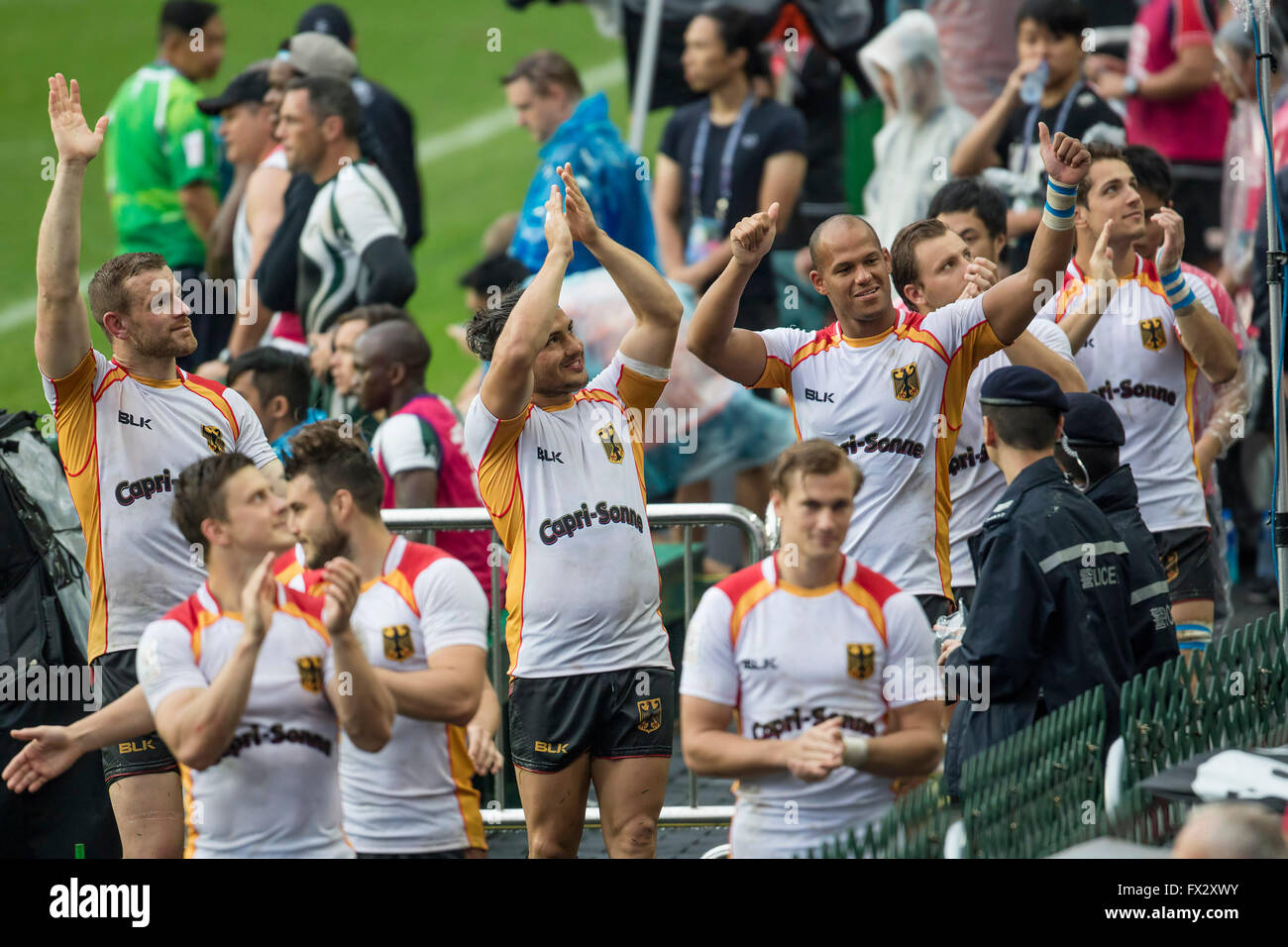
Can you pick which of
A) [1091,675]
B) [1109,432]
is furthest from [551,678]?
[1109,432]

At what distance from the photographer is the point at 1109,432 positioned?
20.7 ft

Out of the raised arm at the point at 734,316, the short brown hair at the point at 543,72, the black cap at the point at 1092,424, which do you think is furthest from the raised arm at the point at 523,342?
the short brown hair at the point at 543,72

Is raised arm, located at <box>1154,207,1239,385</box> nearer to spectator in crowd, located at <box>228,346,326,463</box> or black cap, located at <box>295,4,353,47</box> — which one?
spectator in crowd, located at <box>228,346,326,463</box>

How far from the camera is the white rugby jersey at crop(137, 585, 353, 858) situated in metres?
4.55

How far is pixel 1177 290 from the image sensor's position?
23.3 feet

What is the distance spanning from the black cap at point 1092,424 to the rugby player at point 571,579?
1.51 meters

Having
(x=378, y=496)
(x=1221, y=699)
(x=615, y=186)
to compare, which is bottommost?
(x=1221, y=699)

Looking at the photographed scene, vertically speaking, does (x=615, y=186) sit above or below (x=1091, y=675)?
above

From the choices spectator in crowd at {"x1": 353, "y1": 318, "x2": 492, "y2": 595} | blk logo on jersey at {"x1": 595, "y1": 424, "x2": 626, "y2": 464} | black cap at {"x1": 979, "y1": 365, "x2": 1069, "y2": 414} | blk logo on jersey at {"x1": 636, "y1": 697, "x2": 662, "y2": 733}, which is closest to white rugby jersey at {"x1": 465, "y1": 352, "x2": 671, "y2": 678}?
blk logo on jersey at {"x1": 595, "y1": 424, "x2": 626, "y2": 464}

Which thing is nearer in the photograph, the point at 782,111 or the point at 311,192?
the point at 311,192

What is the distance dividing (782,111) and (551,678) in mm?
5724

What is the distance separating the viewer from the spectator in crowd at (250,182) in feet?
32.3

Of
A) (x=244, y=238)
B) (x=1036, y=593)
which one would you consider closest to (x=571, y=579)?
(x=1036, y=593)

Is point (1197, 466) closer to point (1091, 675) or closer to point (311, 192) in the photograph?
point (1091, 675)
